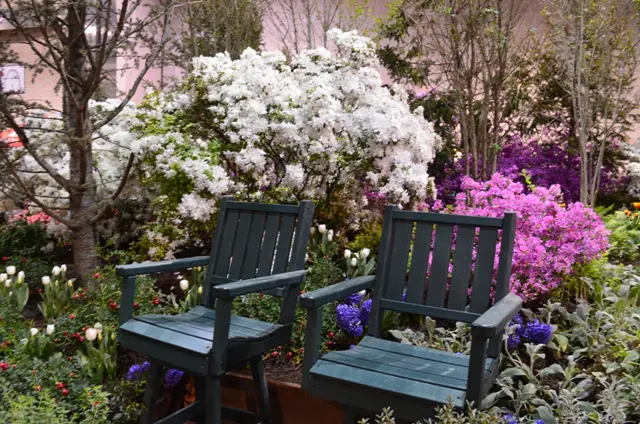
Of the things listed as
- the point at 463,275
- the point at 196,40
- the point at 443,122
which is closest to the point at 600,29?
the point at 443,122

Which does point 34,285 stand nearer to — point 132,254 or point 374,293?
point 132,254

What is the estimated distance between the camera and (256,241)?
2.43 meters

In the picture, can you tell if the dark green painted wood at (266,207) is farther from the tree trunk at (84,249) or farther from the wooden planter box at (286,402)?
the tree trunk at (84,249)

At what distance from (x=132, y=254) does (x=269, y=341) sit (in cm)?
187

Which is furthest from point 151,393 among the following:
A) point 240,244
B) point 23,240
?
point 23,240

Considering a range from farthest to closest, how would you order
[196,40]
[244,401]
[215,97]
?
[196,40], [215,97], [244,401]

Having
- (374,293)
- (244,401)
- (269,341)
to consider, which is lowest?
(244,401)

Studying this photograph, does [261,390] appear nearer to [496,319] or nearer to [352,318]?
[352,318]

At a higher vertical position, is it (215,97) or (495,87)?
(495,87)

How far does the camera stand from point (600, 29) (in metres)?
4.55

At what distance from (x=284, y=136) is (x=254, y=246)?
1177 mm

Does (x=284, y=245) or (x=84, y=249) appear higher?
(x=284, y=245)

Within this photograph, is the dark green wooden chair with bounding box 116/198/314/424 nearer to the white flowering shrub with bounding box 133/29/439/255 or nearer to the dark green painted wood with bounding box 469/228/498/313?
the dark green painted wood with bounding box 469/228/498/313

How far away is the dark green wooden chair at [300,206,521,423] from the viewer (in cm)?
154
